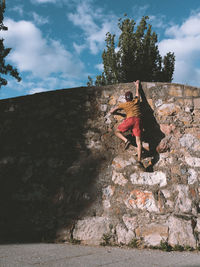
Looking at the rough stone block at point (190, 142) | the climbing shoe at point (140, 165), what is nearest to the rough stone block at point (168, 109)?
the rough stone block at point (190, 142)

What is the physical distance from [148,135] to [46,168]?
1569mm

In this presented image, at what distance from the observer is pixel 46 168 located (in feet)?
12.3

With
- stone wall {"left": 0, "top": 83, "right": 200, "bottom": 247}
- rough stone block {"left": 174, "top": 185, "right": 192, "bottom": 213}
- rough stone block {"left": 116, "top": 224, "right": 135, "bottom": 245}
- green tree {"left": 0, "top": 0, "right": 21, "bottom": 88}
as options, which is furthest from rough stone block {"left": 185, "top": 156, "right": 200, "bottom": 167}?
green tree {"left": 0, "top": 0, "right": 21, "bottom": 88}

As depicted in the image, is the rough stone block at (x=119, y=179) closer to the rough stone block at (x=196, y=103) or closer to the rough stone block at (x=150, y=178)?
the rough stone block at (x=150, y=178)

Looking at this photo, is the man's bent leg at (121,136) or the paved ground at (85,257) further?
the man's bent leg at (121,136)

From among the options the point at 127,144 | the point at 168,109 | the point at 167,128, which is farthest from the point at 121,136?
the point at 168,109

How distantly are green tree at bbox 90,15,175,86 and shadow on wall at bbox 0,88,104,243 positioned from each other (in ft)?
30.1

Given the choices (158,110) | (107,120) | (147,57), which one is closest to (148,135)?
(158,110)

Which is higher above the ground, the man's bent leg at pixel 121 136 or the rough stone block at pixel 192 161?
the man's bent leg at pixel 121 136

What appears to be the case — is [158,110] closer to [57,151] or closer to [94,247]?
[57,151]

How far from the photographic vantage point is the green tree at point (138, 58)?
41.9 ft

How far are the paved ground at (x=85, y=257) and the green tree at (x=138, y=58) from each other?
34.9 ft

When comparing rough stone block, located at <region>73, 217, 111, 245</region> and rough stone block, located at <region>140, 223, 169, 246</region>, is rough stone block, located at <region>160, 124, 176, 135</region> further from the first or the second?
rough stone block, located at <region>73, 217, 111, 245</region>

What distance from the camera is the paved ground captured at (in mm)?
2250
